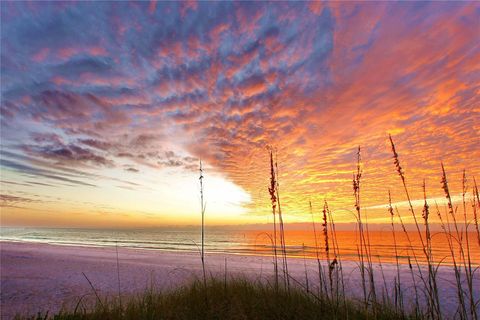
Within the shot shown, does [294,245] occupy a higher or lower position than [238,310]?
lower

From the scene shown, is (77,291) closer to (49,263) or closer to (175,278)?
(175,278)

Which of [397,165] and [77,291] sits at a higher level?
[397,165]

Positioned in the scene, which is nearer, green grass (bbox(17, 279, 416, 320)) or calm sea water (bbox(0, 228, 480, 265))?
green grass (bbox(17, 279, 416, 320))

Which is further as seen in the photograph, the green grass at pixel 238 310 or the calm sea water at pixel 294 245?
the calm sea water at pixel 294 245

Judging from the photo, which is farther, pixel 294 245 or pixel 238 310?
pixel 294 245

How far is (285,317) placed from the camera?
462cm

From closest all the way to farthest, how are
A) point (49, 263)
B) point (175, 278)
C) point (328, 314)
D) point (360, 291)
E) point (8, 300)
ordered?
point (328, 314)
point (8, 300)
point (360, 291)
point (175, 278)
point (49, 263)

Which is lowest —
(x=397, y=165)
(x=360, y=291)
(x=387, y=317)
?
(x=360, y=291)

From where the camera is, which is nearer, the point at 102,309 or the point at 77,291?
the point at 102,309

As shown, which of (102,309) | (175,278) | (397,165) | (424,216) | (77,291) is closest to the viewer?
(397,165)

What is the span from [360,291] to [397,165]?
28.3 feet

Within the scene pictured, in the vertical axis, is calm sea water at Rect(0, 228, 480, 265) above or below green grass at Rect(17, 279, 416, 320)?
below

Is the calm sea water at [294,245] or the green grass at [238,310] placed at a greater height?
the green grass at [238,310]

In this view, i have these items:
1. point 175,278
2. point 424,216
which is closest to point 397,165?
point 424,216
